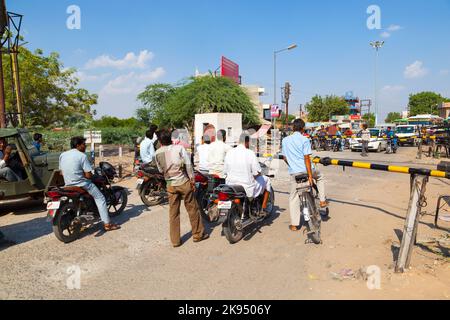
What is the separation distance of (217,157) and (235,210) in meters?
1.65

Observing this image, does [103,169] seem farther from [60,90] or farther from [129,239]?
[60,90]

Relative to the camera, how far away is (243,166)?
5.33 m

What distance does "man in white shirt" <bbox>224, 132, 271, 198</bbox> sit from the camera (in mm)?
5332

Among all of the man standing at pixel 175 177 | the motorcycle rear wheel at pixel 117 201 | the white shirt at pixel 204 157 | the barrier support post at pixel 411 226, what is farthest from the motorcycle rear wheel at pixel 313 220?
the motorcycle rear wheel at pixel 117 201

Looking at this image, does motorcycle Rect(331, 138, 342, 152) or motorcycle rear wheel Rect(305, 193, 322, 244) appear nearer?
motorcycle rear wheel Rect(305, 193, 322, 244)

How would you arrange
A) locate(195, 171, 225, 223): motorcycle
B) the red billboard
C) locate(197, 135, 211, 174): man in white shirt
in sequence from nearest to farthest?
locate(195, 171, 225, 223): motorcycle, locate(197, 135, 211, 174): man in white shirt, the red billboard

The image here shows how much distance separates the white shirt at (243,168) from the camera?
210 inches

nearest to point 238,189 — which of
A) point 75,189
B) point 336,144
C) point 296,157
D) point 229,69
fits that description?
point 296,157

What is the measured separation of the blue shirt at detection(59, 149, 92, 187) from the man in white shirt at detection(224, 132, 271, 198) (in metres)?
2.35

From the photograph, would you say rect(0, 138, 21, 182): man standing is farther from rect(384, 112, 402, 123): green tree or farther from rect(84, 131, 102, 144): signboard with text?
rect(384, 112, 402, 123): green tree

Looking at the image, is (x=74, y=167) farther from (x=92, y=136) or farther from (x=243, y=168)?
(x=92, y=136)

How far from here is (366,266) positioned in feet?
13.7

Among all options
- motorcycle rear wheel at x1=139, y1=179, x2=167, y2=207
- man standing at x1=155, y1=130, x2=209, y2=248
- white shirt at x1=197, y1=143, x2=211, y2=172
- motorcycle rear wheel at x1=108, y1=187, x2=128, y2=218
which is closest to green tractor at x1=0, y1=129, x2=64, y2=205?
motorcycle rear wheel at x1=108, y1=187, x2=128, y2=218
